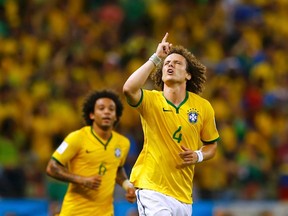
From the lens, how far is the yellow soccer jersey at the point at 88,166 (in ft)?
32.1

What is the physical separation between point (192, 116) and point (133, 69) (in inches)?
302

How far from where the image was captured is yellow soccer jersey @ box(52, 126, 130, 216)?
979cm

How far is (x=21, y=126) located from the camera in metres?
14.7

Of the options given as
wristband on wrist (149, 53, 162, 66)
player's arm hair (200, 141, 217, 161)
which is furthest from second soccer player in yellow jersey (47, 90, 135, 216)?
wristband on wrist (149, 53, 162, 66)

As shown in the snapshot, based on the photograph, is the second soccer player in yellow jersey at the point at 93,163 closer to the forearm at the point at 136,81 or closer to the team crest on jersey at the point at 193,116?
the team crest on jersey at the point at 193,116

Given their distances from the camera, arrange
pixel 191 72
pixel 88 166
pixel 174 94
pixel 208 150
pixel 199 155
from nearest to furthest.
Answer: pixel 199 155 → pixel 174 94 → pixel 208 150 → pixel 191 72 → pixel 88 166

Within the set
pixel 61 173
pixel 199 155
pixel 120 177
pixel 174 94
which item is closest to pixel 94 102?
pixel 120 177

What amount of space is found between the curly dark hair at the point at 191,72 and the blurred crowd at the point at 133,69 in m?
4.96

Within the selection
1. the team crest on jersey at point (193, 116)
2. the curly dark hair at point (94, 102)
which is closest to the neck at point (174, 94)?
the team crest on jersey at point (193, 116)

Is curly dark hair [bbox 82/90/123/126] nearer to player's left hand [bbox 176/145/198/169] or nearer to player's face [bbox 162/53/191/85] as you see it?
player's face [bbox 162/53/191/85]

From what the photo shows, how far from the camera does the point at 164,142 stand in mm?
8688

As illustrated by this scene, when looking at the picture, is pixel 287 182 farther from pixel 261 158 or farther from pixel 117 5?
pixel 117 5

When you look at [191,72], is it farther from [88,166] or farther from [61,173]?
[61,173]

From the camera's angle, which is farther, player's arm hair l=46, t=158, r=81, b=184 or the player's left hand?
player's arm hair l=46, t=158, r=81, b=184
